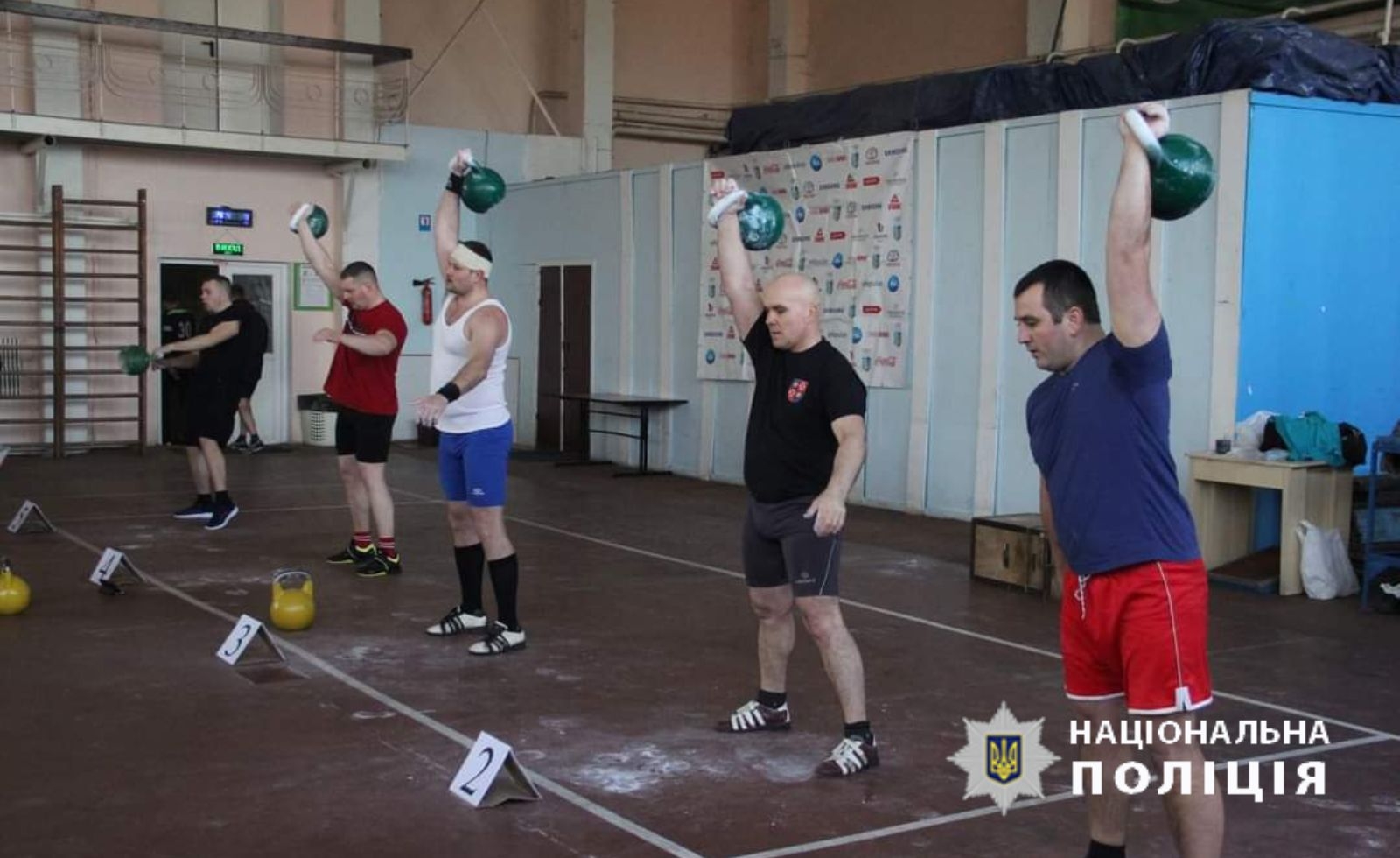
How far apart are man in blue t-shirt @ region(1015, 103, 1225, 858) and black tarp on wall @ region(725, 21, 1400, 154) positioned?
20.6 ft

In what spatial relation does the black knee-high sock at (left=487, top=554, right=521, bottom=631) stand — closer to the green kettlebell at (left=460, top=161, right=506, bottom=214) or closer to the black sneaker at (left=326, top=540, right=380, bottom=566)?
the green kettlebell at (left=460, top=161, right=506, bottom=214)

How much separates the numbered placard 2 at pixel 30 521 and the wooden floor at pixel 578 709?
0.27m

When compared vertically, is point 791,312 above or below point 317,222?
below

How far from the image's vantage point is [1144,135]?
3.02m

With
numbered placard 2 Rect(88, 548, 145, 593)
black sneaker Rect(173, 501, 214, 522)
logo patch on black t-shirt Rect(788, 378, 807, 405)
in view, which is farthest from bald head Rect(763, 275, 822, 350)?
black sneaker Rect(173, 501, 214, 522)

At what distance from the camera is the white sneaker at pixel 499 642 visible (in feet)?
20.4

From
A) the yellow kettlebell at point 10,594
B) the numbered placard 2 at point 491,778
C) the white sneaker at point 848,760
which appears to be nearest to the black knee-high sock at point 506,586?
the numbered placard 2 at point 491,778

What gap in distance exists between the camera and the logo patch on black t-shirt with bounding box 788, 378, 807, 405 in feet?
15.2

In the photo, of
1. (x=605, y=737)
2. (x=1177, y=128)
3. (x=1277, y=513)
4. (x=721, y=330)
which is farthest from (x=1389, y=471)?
(x=721, y=330)

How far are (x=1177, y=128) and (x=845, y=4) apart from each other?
9.20 meters

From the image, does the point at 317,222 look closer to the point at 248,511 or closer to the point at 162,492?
the point at 248,511

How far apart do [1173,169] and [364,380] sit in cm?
545

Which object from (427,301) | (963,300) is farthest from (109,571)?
(427,301)

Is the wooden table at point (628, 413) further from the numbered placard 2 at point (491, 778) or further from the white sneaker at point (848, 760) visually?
the numbered placard 2 at point (491, 778)
